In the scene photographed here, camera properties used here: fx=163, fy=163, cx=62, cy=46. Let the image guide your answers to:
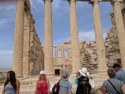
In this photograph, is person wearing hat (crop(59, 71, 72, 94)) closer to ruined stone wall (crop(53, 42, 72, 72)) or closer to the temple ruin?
the temple ruin

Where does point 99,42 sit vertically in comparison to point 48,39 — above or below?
below

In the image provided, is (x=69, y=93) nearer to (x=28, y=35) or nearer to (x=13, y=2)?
(x=13, y=2)

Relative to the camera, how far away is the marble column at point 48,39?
996 inches

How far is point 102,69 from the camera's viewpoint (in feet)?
90.7

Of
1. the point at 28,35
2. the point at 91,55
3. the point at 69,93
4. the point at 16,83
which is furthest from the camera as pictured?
the point at 91,55

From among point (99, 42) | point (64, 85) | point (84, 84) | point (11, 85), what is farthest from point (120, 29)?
point (11, 85)

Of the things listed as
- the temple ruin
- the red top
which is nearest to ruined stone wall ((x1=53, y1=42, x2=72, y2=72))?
the temple ruin

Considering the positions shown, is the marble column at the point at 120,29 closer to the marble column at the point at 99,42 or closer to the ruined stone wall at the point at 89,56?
the marble column at the point at 99,42

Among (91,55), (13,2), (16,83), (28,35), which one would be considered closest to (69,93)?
(16,83)

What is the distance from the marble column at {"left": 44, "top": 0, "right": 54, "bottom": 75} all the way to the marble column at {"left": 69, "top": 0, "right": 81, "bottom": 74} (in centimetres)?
358

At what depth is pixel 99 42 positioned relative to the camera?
28.4 metres

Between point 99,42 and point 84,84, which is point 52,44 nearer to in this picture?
point 99,42

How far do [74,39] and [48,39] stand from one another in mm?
4304

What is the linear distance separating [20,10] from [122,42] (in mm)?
18356
